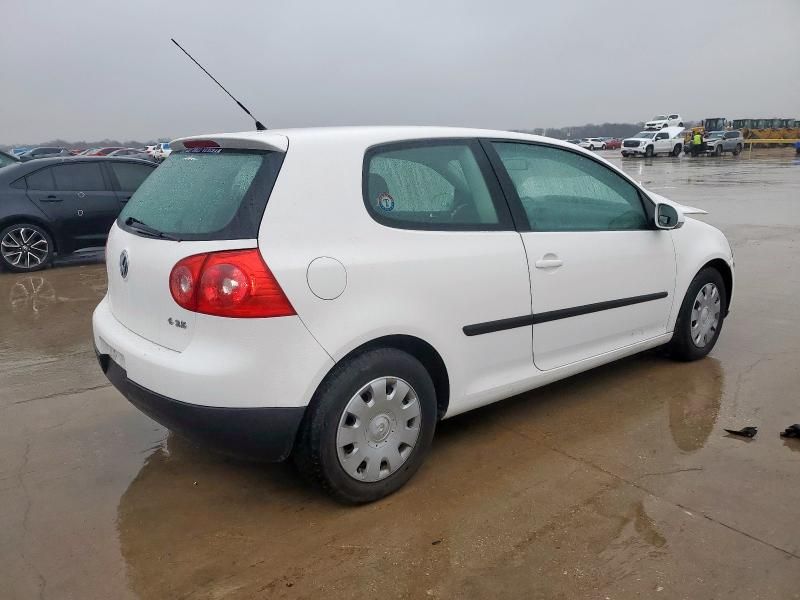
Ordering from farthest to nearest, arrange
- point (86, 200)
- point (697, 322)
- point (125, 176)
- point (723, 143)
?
point (723, 143)
point (125, 176)
point (86, 200)
point (697, 322)

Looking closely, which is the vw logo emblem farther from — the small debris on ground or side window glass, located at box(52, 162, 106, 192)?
side window glass, located at box(52, 162, 106, 192)

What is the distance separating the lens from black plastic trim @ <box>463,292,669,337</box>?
129 inches

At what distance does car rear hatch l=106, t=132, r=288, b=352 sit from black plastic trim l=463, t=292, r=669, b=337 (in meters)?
1.15

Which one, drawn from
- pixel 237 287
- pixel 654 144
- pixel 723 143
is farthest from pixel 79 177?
pixel 723 143

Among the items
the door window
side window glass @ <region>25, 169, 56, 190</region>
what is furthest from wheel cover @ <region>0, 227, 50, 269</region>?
the door window

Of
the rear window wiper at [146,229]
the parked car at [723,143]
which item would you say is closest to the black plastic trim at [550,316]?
the rear window wiper at [146,229]

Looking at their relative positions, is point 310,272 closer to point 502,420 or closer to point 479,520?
point 479,520

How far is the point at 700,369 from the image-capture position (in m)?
4.66

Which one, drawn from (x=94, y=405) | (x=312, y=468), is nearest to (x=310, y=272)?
(x=312, y=468)

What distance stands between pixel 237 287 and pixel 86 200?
7253mm

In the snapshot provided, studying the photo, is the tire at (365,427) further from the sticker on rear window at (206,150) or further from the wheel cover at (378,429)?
the sticker on rear window at (206,150)

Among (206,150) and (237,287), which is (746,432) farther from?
(206,150)

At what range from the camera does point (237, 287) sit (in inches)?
103

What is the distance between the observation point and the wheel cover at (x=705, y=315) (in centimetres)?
465
